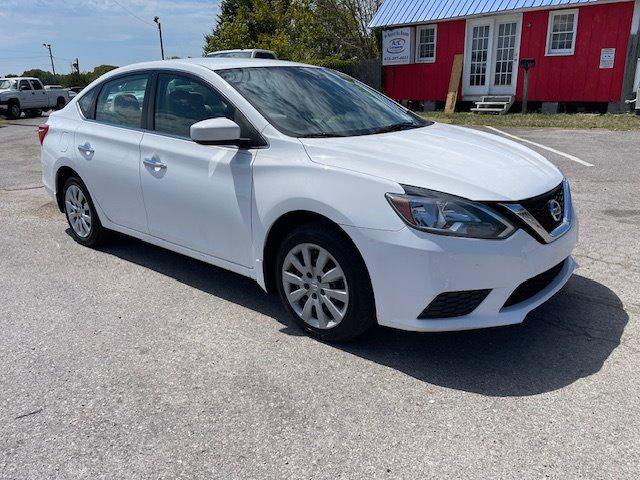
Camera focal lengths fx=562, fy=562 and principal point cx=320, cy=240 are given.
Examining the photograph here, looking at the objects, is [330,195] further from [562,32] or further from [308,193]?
[562,32]

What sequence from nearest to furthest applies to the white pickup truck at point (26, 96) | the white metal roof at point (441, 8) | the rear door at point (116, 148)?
the rear door at point (116, 148), the white metal roof at point (441, 8), the white pickup truck at point (26, 96)

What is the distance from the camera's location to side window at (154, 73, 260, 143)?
12.2ft

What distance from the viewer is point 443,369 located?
10.1 ft

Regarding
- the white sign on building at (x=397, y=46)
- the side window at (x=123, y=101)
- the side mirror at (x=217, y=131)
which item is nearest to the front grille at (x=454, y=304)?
the side mirror at (x=217, y=131)

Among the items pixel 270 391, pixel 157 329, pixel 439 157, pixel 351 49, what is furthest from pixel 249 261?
pixel 351 49

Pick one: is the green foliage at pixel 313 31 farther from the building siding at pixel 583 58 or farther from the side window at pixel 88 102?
the side window at pixel 88 102

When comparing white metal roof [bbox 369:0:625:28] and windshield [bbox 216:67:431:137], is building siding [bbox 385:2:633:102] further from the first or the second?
Result: windshield [bbox 216:67:431:137]

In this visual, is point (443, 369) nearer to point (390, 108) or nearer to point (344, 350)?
point (344, 350)

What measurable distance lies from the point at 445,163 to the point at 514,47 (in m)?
16.4

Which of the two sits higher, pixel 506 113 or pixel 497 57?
pixel 497 57

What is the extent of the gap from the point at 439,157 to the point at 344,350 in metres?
1.25

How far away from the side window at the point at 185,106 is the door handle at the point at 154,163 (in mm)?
227

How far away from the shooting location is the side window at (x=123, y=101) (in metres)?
4.43

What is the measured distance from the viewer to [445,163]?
310 centimetres
